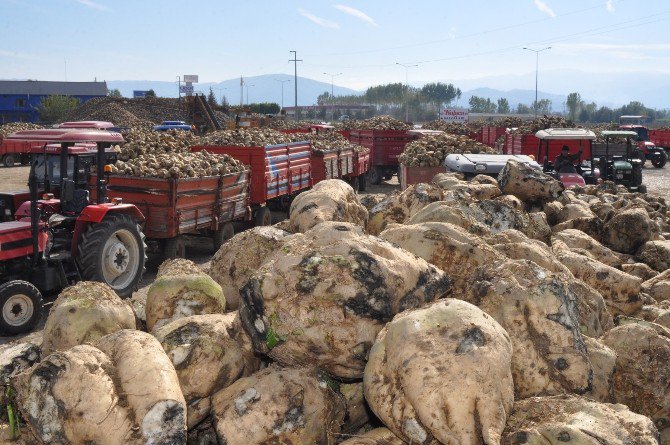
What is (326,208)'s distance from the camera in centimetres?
552

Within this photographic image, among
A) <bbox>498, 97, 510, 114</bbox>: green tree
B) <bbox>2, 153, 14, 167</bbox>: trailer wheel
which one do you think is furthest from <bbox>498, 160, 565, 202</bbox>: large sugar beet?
<bbox>498, 97, 510, 114</bbox>: green tree

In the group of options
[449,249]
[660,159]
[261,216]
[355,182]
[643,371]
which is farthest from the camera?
[660,159]

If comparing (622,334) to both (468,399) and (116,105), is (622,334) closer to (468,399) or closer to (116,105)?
(468,399)

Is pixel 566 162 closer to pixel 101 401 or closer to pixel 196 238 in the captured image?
pixel 196 238

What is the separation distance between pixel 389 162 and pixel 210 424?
19218 mm

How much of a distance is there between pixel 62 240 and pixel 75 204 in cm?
49

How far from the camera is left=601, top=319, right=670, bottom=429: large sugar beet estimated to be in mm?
3938

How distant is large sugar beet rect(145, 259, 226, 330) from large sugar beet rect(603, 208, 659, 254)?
4.60 meters

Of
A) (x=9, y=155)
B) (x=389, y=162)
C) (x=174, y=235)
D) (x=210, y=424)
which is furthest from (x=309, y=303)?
(x=9, y=155)

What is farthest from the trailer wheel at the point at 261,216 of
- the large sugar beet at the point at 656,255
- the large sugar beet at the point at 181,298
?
the large sugar beet at the point at 181,298

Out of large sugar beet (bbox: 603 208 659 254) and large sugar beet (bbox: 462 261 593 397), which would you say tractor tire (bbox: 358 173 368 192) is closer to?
large sugar beet (bbox: 603 208 659 254)

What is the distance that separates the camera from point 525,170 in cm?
736

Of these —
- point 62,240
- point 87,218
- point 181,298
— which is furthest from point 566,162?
point 181,298

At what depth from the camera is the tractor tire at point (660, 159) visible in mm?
29984
